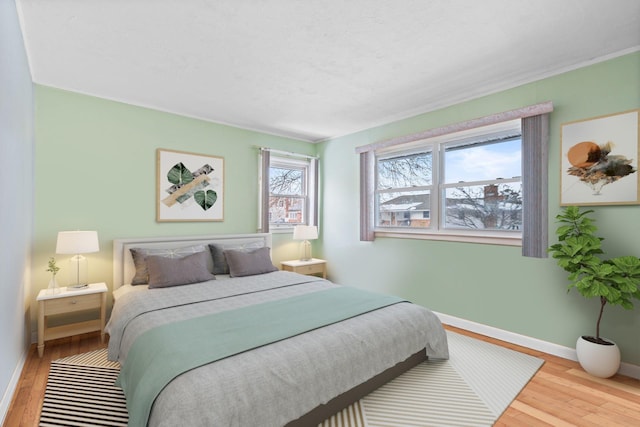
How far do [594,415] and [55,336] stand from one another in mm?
4390

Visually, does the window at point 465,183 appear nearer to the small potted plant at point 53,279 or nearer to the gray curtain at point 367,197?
the gray curtain at point 367,197

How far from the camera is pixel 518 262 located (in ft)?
10.1

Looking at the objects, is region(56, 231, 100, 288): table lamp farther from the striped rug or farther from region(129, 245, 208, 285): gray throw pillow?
the striped rug

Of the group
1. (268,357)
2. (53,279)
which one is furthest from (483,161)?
(53,279)

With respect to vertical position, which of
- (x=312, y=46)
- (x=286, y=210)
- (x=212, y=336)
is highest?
(x=312, y=46)

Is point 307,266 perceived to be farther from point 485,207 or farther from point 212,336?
point 212,336

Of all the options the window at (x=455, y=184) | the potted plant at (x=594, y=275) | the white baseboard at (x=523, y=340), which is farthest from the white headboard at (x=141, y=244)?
the potted plant at (x=594, y=275)

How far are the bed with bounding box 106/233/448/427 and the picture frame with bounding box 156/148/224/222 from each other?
661mm

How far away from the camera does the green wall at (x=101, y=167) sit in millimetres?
3119

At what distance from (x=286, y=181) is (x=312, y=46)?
286 centimetres

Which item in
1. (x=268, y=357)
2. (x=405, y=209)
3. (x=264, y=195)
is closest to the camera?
(x=268, y=357)

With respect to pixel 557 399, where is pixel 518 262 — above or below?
above

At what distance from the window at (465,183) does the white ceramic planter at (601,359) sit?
0.81m

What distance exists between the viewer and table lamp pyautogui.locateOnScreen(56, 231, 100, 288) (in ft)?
9.43
